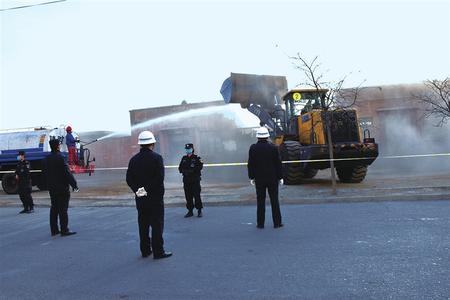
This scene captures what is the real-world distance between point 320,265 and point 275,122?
12381 mm

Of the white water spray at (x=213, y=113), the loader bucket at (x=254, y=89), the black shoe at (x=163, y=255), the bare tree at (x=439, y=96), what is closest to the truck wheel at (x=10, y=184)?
the loader bucket at (x=254, y=89)

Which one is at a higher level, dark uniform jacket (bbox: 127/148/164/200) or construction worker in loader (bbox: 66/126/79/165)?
construction worker in loader (bbox: 66/126/79/165)

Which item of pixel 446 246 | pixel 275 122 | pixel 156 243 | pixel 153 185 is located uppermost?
pixel 275 122

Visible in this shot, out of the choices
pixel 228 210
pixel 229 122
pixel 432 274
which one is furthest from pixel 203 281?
pixel 229 122

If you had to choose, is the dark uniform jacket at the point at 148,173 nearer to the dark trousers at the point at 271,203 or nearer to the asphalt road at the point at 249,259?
the asphalt road at the point at 249,259

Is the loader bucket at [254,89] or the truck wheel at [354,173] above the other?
the loader bucket at [254,89]

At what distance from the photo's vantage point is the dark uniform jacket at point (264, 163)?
25.4ft

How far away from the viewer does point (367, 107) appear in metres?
30.2

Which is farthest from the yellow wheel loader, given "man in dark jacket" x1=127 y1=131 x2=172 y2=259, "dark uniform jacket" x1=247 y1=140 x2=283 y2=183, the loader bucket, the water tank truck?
the water tank truck

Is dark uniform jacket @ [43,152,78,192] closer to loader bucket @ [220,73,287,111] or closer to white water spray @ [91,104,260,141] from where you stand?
loader bucket @ [220,73,287,111]

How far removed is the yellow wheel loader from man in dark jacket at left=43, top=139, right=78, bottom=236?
288 inches

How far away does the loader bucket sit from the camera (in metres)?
18.2

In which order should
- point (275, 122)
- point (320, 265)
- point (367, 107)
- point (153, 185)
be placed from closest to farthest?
1. point (320, 265)
2. point (153, 185)
3. point (275, 122)
4. point (367, 107)

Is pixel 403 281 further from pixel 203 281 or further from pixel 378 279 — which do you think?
pixel 203 281
